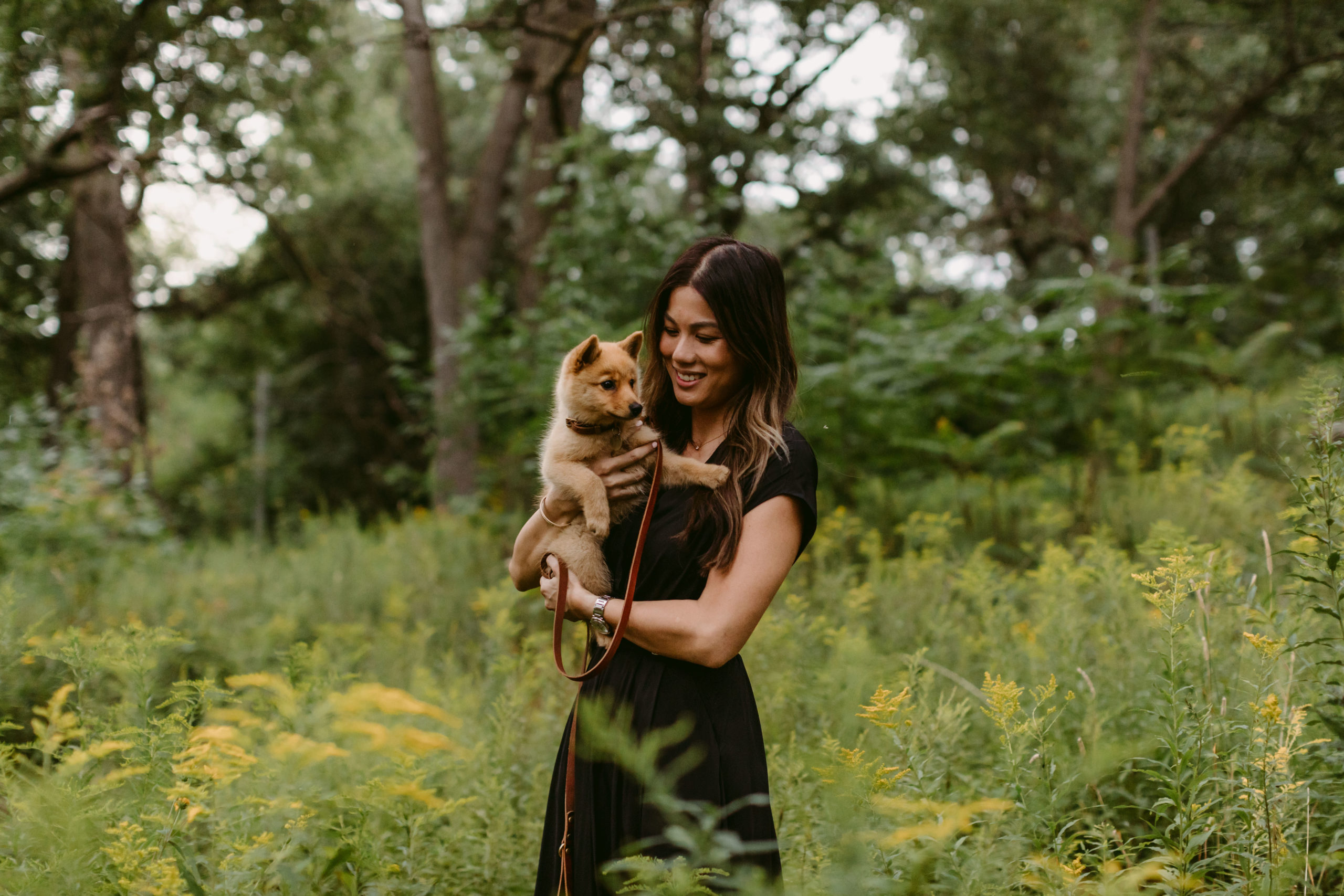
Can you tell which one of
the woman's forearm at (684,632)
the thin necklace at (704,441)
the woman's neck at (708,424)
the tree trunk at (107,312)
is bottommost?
the woman's forearm at (684,632)

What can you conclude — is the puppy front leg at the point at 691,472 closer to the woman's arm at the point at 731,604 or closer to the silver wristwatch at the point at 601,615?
the woman's arm at the point at 731,604

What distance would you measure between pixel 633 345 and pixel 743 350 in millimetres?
712

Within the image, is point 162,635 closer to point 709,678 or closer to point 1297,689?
point 709,678

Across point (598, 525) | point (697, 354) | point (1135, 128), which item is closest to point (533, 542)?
point (598, 525)

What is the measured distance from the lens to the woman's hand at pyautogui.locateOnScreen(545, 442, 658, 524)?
276cm

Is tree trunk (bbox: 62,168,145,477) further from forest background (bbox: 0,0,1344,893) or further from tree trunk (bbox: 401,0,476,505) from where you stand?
tree trunk (bbox: 401,0,476,505)

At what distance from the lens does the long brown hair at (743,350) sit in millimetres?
2320

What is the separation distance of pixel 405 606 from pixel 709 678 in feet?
16.5

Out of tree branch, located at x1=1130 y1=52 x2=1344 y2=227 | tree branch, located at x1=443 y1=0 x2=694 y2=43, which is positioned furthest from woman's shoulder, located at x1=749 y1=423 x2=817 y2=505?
tree branch, located at x1=1130 y1=52 x2=1344 y2=227

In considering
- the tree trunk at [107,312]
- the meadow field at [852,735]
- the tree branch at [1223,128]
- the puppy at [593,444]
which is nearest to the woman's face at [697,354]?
the puppy at [593,444]

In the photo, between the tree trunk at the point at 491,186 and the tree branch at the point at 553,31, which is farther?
the tree trunk at the point at 491,186

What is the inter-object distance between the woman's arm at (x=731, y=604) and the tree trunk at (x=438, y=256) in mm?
8024

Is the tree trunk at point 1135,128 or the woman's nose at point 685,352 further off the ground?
the tree trunk at point 1135,128

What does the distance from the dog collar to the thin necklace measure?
33 cm
